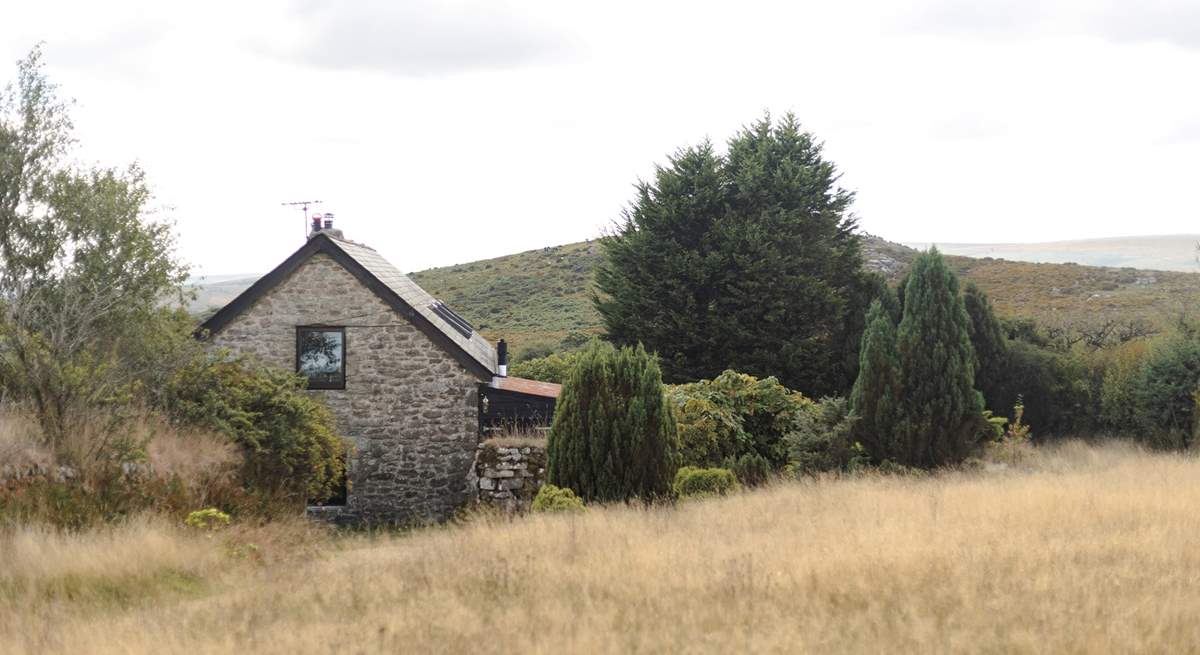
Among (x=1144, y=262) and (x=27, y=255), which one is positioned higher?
(x=1144, y=262)

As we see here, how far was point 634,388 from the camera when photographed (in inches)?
628

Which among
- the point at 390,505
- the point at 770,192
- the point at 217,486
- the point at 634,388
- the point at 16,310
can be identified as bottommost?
the point at 390,505

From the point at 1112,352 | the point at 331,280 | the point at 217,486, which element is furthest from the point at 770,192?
the point at 217,486

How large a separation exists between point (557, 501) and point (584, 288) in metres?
51.3

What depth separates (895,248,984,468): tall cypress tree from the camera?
18.6 m

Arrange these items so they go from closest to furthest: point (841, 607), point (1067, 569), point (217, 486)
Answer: point (841, 607) → point (1067, 569) → point (217, 486)

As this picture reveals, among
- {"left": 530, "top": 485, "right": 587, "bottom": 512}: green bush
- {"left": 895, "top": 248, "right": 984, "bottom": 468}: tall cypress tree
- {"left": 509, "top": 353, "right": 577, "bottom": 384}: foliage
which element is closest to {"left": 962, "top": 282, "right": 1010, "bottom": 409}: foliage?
{"left": 895, "top": 248, "right": 984, "bottom": 468}: tall cypress tree

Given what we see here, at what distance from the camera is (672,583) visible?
30.1ft

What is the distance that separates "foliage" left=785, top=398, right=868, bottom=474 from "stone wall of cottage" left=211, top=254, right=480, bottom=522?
6.66 m

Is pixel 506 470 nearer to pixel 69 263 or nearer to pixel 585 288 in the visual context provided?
pixel 69 263

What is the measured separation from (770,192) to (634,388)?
15.5m

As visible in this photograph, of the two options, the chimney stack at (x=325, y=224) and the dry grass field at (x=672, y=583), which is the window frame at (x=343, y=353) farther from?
the dry grass field at (x=672, y=583)

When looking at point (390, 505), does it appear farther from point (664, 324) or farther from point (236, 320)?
point (664, 324)

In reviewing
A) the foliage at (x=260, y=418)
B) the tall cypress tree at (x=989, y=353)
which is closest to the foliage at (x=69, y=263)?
the foliage at (x=260, y=418)
